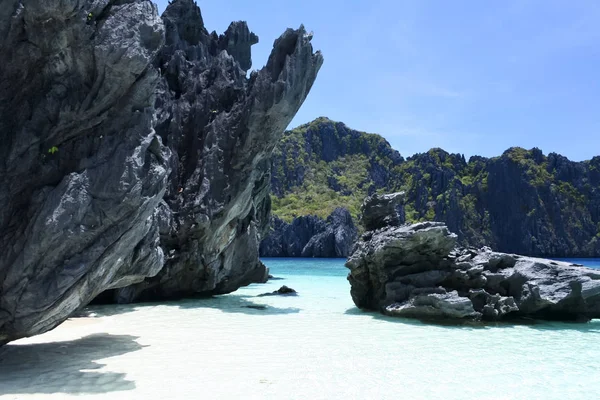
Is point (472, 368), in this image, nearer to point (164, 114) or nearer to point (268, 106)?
point (268, 106)

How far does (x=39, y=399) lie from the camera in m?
6.27

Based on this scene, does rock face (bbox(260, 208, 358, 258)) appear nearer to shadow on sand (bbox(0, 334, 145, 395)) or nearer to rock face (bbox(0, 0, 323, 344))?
shadow on sand (bbox(0, 334, 145, 395))

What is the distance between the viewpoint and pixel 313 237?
99938mm

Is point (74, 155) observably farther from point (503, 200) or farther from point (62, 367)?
point (503, 200)

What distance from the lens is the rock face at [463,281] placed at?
14.3 meters

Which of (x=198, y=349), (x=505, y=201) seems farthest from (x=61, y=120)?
(x=505, y=201)

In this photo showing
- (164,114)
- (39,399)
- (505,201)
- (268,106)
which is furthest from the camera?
Result: (505,201)

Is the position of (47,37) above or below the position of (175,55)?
below

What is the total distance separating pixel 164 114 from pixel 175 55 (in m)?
3.84

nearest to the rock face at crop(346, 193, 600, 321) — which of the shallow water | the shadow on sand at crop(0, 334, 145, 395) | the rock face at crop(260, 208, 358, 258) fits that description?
the shallow water

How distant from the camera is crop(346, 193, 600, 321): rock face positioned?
46.9 ft

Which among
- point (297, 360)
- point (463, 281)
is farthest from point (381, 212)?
point (297, 360)

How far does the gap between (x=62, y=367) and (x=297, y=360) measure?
173 inches

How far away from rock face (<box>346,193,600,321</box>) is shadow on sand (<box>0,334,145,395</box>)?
873 cm
